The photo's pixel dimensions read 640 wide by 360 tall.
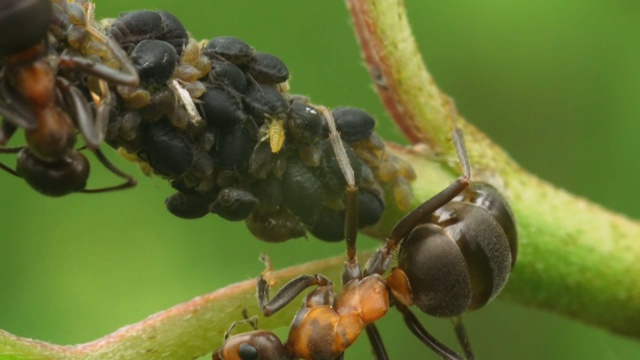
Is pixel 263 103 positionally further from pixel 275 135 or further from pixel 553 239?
pixel 553 239

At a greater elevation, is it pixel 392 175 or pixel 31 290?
pixel 392 175

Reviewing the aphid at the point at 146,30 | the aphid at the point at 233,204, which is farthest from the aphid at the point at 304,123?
the aphid at the point at 146,30

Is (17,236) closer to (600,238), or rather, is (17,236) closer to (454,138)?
(454,138)

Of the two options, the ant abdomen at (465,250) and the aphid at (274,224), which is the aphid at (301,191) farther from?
the ant abdomen at (465,250)

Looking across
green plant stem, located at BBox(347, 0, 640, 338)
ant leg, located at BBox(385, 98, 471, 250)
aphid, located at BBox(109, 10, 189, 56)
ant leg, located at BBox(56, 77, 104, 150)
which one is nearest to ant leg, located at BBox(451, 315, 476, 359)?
green plant stem, located at BBox(347, 0, 640, 338)

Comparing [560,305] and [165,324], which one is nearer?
[165,324]

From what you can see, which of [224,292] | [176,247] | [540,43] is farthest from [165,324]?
[540,43]

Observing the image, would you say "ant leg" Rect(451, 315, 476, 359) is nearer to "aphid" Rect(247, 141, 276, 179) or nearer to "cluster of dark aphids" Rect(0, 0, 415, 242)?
"cluster of dark aphids" Rect(0, 0, 415, 242)
